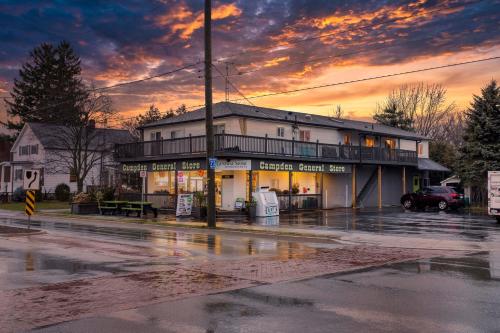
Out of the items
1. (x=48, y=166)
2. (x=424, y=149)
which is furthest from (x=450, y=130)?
(x=48, y=166)

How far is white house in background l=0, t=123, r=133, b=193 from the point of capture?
59250mm

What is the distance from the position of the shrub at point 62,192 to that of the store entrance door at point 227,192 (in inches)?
1050

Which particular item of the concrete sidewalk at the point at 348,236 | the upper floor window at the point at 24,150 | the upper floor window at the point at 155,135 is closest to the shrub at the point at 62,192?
the upper floor window at the point at 24,150

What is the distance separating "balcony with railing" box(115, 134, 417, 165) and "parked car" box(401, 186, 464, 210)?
535cm

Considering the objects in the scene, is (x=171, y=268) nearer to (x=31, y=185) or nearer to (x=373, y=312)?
(x=373, y=312)

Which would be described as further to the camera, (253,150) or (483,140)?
(483,140)

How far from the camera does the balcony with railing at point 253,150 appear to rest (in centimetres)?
3344

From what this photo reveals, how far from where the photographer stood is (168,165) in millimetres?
37156

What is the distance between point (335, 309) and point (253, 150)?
26193 millimetres

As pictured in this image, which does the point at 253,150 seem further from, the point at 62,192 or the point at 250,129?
the point at 62,192

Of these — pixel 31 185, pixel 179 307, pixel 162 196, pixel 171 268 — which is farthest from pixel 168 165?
pixel 179 307

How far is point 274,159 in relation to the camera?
35.4 metres

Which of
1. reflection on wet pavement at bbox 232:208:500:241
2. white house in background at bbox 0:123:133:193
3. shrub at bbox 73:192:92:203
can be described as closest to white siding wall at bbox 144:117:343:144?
shrub at bbox 73:192:92:203

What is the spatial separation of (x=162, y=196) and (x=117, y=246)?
20.5 meters
